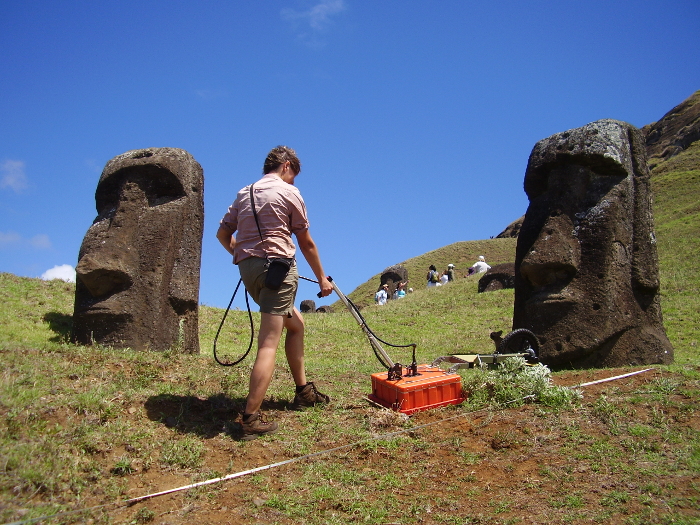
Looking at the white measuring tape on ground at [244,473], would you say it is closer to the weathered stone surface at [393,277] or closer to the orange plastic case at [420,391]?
the orange plastic case at [420,391]

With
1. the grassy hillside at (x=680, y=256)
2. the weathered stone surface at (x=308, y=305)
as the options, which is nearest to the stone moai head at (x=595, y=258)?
the grassy hillside at (x=680, y=256)

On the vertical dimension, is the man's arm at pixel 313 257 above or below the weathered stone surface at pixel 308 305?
below

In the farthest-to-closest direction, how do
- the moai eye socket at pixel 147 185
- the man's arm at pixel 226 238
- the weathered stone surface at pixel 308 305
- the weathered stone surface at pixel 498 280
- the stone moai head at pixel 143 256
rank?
the weathered stone surface at pixel 308 305 → the weathered stone surface at pixel 498 280 → the moai eye socket at pixel 147 185 → the stone moai head at pixel 143 256 → the man's arm at pixel 226 238

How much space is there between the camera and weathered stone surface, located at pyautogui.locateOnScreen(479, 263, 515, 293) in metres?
22.3

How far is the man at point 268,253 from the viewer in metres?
5.10

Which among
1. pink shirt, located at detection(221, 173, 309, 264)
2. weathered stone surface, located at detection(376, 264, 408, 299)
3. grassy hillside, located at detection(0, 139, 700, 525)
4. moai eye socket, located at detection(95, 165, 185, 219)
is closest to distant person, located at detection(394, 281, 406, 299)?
weathered stone surface, located at detection(376, 264, 408, 299)

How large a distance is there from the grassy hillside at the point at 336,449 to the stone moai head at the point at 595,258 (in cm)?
91

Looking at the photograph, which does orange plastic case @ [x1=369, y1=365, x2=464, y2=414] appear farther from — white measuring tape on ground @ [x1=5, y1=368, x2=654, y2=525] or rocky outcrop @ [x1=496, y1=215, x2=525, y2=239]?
rocky outcrop @ [x1=496, y1=215, x2=525, y2=239]

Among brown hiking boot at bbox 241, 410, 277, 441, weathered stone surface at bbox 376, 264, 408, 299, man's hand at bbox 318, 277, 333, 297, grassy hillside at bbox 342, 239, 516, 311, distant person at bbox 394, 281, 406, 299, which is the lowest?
brown hiking boot at bbox 241, 410, 277, 441

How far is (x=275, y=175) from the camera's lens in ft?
18.0

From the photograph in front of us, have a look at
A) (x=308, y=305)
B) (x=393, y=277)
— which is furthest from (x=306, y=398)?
(x=393, y=277)

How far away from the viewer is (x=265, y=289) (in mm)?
5145

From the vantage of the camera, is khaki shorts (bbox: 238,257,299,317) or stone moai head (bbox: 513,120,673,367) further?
stone moai head (bbox: 513,120,673,367)

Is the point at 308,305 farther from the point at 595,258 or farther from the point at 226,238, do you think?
the point at 226,238
